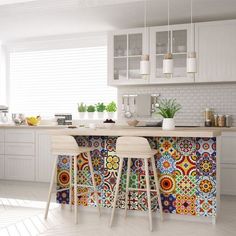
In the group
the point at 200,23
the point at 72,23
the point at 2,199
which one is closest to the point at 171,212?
the point at 2,199

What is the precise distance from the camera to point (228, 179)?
5.29 m

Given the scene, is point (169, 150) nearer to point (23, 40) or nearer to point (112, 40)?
point (112, 40)

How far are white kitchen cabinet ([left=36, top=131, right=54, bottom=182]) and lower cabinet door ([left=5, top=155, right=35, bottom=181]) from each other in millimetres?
117

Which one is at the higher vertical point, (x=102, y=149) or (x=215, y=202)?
(x=102, y=149)

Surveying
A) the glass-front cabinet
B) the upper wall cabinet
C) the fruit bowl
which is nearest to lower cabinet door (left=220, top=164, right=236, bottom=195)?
the glass-front cabinet

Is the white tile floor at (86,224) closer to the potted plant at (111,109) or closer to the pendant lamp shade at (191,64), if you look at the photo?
the pendant lamp shade at (191,64)

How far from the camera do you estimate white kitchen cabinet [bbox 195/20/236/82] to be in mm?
5551

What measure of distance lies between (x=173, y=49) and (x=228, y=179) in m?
2.14

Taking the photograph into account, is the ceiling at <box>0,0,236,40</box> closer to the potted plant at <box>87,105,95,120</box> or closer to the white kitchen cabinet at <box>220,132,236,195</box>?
the potted plant at <box>87,105,95,120</box>

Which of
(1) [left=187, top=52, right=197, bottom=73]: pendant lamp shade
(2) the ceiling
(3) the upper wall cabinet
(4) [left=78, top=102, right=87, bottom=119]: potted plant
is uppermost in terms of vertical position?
(2) the ceiling

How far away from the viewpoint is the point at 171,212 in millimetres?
4066

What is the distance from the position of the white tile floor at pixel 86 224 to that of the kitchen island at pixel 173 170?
0.55 ft

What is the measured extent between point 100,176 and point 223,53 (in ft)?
8.95

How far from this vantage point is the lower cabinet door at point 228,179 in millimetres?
5273
